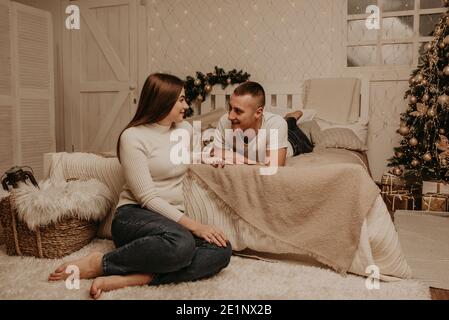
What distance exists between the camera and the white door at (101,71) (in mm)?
4918

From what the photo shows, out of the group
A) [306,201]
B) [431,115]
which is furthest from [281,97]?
[306,201]

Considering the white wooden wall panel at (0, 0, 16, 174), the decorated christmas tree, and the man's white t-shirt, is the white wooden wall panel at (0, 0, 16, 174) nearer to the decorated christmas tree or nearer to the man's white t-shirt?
the man's white t-shirt

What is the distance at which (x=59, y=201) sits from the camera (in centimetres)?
193

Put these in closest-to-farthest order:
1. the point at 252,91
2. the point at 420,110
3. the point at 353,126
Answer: the point at 252,91, the point at 420,110, the point at 353,126

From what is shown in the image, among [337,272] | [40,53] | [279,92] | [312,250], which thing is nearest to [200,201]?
[312,250]

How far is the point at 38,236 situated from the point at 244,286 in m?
1.03

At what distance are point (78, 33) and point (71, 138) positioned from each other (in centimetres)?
131

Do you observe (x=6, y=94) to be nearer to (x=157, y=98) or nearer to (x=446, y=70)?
(x=157, y=98)

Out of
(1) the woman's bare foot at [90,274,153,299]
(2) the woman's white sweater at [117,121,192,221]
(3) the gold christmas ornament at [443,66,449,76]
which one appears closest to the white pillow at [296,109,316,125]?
(3) the gold christmas ornament at [443,66,449,76]

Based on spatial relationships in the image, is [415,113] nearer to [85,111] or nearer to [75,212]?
[75,212]

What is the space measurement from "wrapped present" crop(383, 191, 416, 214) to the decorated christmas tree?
21 centimetres

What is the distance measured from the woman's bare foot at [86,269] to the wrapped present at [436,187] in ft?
8.84

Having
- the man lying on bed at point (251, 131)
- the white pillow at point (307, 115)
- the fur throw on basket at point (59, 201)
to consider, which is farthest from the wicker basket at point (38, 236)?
the white pillow at point (307, 115)

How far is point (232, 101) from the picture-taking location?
219 cm
